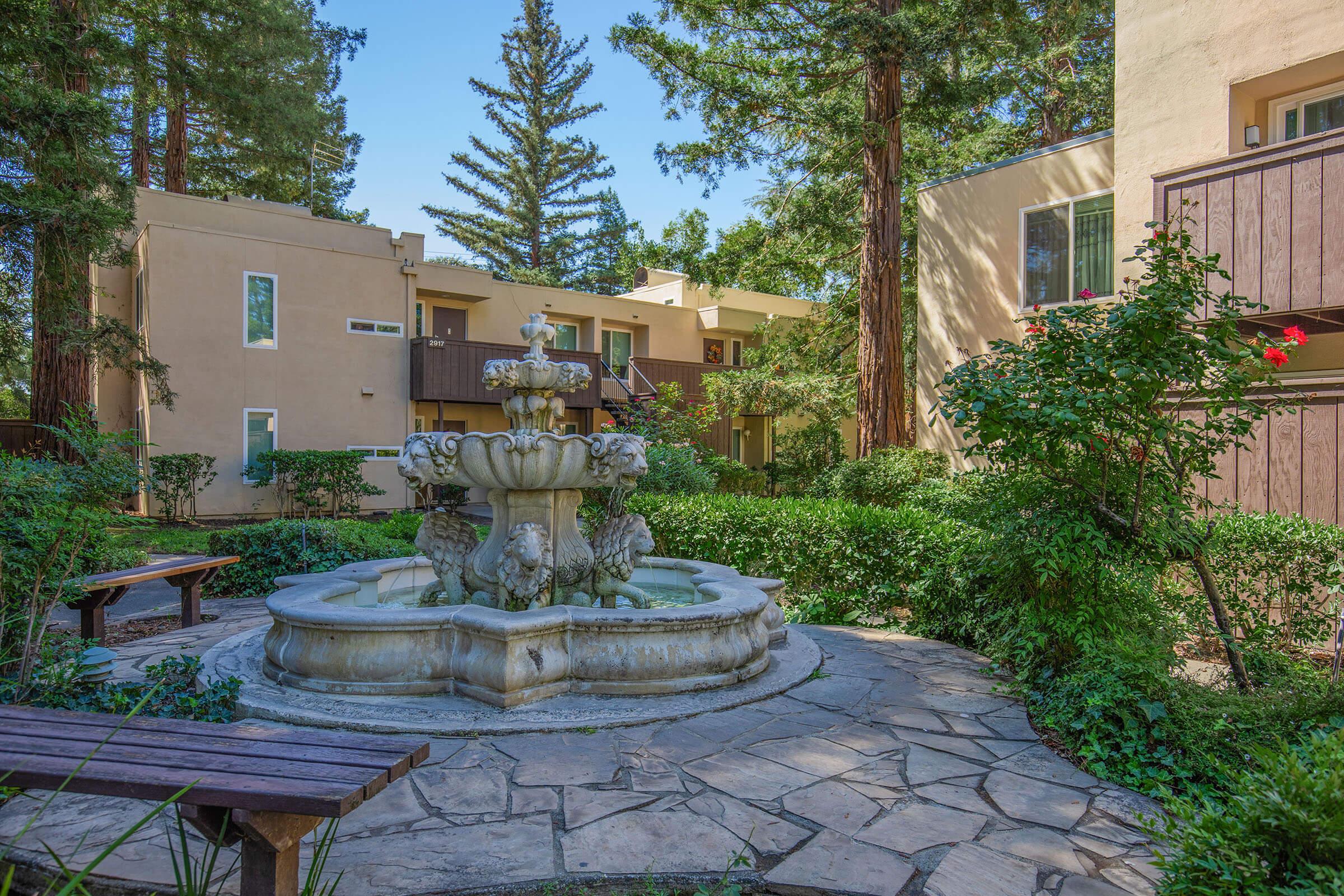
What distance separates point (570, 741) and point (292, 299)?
618 inches

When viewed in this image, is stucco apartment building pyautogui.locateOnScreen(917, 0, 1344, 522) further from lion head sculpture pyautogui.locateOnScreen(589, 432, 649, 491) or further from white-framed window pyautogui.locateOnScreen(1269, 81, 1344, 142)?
lion head sculpture pyautogui.locateOnScreen(589, 432, 649, 491)

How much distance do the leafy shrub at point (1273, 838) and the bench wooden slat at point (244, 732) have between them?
90.4 inches

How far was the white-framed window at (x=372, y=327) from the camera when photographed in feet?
57.3

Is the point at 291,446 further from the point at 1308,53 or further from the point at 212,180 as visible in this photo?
the point at 1308,53

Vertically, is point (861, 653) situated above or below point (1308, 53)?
below

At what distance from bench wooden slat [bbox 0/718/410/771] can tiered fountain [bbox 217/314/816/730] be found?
1.51 meters

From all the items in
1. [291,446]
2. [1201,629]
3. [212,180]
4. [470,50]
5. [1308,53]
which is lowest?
[1201,629]

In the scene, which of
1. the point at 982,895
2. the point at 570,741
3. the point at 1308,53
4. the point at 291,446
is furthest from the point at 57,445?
the point at 1308,53

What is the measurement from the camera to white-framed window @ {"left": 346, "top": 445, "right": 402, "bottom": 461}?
17500 millimetres

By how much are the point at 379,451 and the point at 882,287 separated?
470 inches

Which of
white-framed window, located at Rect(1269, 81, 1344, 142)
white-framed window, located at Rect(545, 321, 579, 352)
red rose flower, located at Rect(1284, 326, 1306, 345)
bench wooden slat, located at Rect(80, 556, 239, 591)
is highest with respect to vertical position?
white-framed window, located at Rect(1269, 81, 1344, 142)

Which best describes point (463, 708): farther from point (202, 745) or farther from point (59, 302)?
point (59, 302)

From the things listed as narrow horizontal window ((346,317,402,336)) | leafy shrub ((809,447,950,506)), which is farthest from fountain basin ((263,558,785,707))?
narrow horizontal window ((346,317,402,336))

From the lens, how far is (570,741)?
12.9 ft
